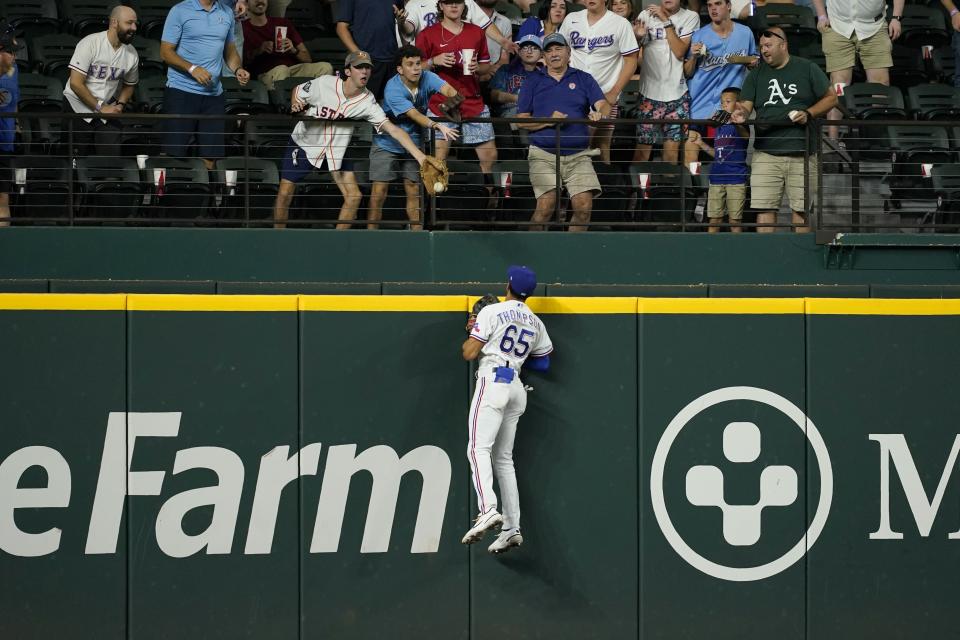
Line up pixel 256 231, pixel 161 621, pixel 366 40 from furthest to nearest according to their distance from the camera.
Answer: pixel 366 40 < pixel 256 231 < pixel 161 621

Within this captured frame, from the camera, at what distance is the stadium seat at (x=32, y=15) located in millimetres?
14117

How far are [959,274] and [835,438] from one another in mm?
2261

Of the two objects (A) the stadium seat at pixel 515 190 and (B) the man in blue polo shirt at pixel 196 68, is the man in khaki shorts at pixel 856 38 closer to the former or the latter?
(A) the stadium seat at pixel 515 190

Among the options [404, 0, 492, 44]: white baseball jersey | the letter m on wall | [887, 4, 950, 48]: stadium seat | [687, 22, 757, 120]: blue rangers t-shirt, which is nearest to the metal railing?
[687, 22, 757, 120]: blue rangers t-shirt

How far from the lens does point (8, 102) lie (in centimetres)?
1106

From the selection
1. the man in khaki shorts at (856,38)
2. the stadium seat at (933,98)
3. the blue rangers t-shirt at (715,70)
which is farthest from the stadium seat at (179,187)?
the stadium seat at (933,98)

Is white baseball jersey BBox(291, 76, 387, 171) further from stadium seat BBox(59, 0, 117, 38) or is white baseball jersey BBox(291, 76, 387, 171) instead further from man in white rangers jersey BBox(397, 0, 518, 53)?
stadium seat BBox(59, 0, 117, 38)

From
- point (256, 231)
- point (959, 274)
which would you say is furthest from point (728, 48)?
point (256, 231)

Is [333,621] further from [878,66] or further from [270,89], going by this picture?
[878,66]

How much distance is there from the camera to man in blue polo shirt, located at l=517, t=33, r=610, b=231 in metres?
10.9

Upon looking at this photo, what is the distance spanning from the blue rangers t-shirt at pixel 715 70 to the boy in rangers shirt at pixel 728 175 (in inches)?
31.4

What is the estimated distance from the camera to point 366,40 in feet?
39.9

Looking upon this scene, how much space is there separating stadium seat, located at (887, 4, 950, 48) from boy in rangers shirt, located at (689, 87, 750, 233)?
16.6 feet

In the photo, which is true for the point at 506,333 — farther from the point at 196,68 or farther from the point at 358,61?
the point at 196,68
